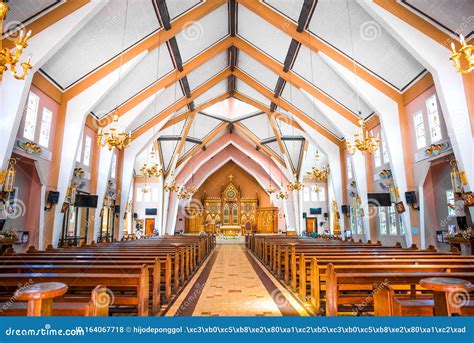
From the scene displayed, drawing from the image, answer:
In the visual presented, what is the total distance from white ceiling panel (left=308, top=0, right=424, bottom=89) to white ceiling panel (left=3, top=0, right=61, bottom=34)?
7724 millimetres

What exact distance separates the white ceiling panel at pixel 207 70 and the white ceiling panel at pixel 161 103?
0.90 m

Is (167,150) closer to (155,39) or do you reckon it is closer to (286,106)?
(286,106)

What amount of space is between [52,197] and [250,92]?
1300 centimetres

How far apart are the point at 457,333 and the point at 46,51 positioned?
9461 millimetres

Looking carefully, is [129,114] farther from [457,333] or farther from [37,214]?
[457,333]

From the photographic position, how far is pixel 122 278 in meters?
3.83

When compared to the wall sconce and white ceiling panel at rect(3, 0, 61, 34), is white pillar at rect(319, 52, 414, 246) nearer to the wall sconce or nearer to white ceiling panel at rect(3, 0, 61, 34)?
white ceiling panel at rect(3, 0, 61, 34)

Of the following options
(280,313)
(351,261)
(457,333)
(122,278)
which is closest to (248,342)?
(457,333)

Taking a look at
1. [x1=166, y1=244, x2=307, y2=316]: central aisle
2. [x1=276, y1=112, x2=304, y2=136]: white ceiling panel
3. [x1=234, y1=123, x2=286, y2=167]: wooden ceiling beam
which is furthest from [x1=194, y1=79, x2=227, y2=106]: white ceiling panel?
[x1=166, y1=244, x2=307, y2=316]: central aisle

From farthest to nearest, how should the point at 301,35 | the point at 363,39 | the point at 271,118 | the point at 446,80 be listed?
the point at 271,118 → the point at 301,35 → the point at 363,39 → the point at 446,80

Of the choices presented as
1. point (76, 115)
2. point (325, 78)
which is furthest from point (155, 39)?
point (325, 78)

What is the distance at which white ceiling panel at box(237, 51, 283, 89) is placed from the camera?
49.3 ft

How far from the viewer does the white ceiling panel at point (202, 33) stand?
11.5m

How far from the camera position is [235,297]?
5.72 m
